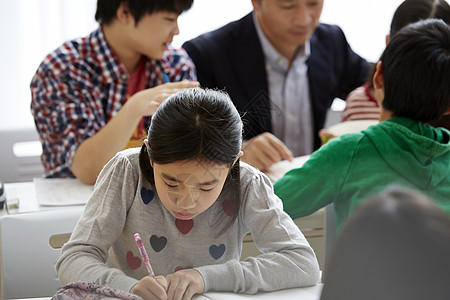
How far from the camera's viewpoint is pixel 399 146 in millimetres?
1265

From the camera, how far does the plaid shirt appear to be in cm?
177

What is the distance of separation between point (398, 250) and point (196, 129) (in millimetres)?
578

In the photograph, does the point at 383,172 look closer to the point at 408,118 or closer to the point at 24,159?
the point at 408,118

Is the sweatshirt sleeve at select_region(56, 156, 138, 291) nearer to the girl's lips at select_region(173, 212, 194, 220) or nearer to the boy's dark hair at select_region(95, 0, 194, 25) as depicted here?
the girl's lips at select_region(173, 212, 194, 220)

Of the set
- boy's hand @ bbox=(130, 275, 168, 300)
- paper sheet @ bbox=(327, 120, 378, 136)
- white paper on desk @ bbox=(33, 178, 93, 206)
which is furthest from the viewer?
paper sheet @ bbox=(327, 120, 378, 136)

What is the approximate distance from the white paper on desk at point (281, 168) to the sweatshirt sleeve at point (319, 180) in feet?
1.30

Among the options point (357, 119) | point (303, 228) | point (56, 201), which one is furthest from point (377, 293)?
point (357, 119)

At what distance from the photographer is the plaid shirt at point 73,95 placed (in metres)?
1.77

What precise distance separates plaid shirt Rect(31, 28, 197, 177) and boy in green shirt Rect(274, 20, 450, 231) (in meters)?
0.72

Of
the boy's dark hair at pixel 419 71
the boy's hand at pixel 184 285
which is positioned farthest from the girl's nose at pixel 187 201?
the boy's dark hair at pixel 419 71

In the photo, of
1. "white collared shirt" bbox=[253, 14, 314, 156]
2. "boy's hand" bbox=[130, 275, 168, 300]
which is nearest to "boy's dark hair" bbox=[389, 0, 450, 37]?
"white collared shirt" bbox=[253, 14, 314, 156]

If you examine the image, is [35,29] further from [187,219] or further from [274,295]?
[274,295]

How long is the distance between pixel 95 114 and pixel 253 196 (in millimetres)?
870

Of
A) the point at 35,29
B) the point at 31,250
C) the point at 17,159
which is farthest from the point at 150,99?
the point at 35,29
